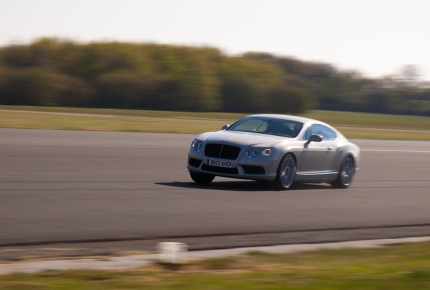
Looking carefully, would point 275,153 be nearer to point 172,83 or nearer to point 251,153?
point 251,153

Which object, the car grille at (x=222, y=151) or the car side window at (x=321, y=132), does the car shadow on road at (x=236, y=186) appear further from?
the car side window at (x=321, y=132)

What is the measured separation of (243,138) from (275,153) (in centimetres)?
63

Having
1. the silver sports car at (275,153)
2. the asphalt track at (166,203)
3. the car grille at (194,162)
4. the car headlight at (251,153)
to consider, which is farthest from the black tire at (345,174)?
the car grille at (194,162)

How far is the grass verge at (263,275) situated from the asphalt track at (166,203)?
120 centimetres

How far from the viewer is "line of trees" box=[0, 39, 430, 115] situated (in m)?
58.6

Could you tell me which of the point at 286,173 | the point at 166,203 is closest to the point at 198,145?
the point at 286,173

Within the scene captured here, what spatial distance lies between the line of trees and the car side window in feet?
141

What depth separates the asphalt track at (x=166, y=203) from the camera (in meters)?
8.83

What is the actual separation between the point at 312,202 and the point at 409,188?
14.5 feet

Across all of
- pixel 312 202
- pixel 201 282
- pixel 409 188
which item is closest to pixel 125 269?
pixel 201 282

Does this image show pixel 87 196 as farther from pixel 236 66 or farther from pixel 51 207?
pixel 236 66

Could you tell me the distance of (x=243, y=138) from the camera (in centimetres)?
1331

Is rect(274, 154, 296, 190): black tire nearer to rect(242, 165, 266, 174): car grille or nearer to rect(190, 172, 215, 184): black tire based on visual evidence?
rect(242, 165, 266, 174): car grille

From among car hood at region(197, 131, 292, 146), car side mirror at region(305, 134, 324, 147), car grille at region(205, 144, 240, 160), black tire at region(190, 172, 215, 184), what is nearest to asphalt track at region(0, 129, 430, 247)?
black tire at region(190, 172, 215, 184)
